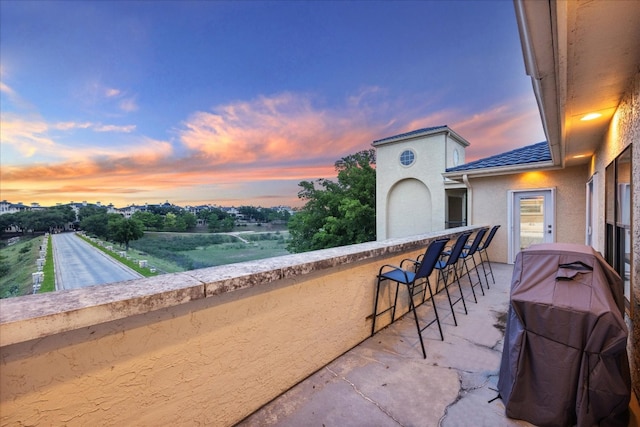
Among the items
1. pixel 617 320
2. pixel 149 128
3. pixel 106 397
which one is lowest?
pixel 106 397

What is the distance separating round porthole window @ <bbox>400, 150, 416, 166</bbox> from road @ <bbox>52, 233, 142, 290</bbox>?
12394 millimetres

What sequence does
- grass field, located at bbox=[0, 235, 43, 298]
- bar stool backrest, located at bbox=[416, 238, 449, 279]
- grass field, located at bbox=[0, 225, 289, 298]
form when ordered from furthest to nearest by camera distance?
grass field, located at bbox=[0, 225, 289, 298] → grass field, located at bbox=[0, 235, 43, 298] → bar stool backrest, located at bbox=[416, 238, 449, 279]

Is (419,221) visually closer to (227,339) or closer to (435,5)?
(435,5)

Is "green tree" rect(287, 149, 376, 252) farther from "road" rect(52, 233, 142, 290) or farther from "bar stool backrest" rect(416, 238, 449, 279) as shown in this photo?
"bar stool backrest" rect(416, 238, 449, 279)

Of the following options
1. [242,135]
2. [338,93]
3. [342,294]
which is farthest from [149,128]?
[342,294]

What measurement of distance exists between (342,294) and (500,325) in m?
2.21

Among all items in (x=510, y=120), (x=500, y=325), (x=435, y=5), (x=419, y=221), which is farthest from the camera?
(x=419, y=221)

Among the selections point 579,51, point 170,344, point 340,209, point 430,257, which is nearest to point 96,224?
point 170,344

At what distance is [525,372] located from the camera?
67.1 inches

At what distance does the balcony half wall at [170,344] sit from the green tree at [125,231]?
42.9 ft

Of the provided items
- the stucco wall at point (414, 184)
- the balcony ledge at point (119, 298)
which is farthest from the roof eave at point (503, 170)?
the balcony ledge at point (119, 298)

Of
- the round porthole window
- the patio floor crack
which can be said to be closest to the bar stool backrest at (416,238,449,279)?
the patio floor crack

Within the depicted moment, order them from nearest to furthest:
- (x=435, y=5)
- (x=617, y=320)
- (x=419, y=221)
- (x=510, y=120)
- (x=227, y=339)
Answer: (x=617, y=320) < (x=227, y=339) < (x=435, y=5) < (x=510, y=120) < (x=419, y=221)

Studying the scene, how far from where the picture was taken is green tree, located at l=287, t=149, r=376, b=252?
2034cm
